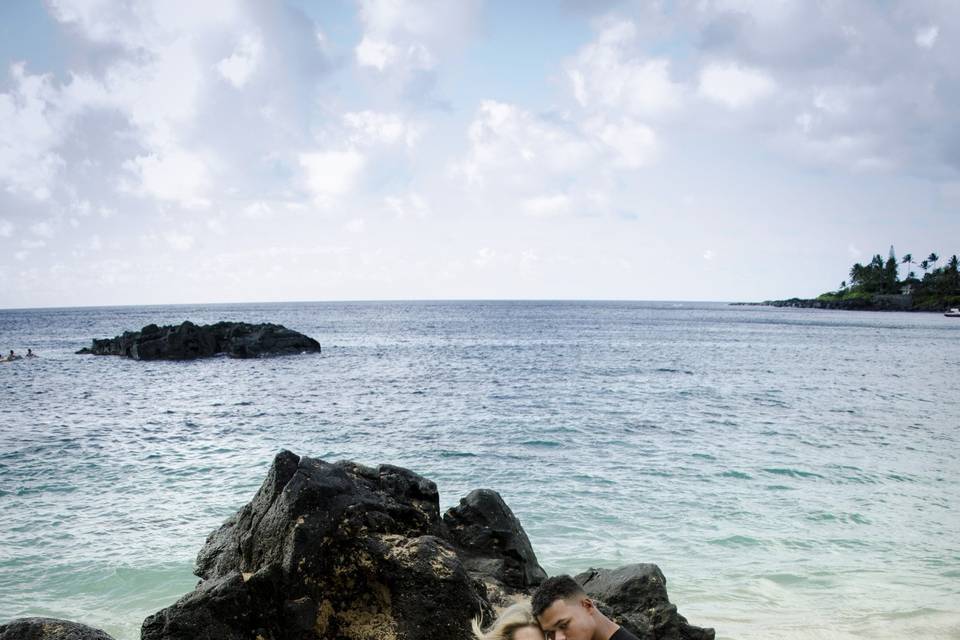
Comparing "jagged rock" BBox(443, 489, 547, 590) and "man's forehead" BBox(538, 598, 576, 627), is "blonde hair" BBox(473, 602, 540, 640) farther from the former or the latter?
"jagged rock" BBox(443, 489, 547, 590)

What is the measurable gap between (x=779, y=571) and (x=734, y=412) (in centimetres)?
1953

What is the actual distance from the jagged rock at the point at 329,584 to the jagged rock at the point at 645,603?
2240 millimetres

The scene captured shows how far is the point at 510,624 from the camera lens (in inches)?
Answer: 160

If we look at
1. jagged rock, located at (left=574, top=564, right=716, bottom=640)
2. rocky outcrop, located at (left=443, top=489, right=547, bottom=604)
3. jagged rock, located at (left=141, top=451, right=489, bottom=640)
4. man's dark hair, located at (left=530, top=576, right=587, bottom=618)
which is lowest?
jagged rock, located at (left=574, top=564, right=716, bottom=640)

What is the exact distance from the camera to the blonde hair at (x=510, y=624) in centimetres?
396

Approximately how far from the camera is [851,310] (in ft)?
635

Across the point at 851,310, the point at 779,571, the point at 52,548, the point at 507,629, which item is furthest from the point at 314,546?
the point at 851,310

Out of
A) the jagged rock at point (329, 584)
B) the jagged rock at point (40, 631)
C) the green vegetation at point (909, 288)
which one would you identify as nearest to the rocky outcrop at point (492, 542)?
the jagged rock at point (329, 584)

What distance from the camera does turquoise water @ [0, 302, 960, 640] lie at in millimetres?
11859

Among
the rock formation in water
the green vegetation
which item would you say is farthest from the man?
the green vegetation

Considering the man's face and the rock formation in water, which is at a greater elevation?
the man's face

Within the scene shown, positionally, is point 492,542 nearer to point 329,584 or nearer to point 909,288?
point 329,584

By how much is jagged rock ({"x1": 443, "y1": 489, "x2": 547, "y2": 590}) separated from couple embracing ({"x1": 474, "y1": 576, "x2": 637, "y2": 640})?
3972 millimetres

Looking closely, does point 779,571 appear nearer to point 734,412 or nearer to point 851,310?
point 734,412
